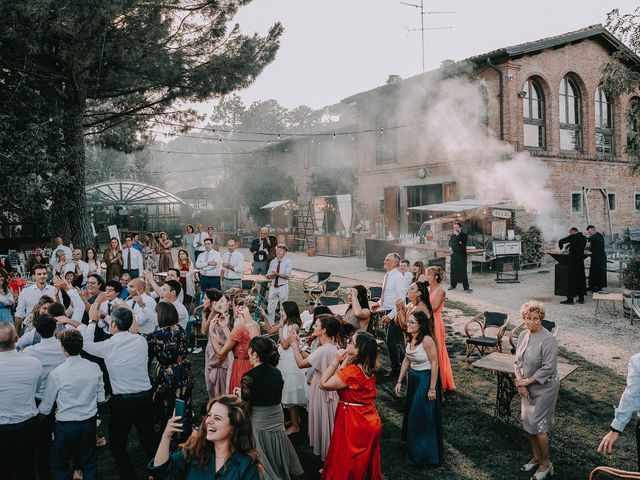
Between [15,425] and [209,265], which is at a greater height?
[209,265]

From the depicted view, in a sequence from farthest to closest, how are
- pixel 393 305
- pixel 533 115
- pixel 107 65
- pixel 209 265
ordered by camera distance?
pixel 533 115 → pixel 107 65 → pixel 209 265 → pixel 393 305

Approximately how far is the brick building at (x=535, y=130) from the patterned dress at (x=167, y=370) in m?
16.5

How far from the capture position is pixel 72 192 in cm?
1570

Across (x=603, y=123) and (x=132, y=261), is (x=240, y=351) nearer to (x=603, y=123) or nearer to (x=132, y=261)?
(x=132, y=261)

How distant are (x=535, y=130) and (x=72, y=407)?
779 inches

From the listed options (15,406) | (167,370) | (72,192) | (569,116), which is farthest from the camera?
(569,116)

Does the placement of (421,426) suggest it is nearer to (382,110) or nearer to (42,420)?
(42,420)

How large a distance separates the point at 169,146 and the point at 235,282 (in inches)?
3751

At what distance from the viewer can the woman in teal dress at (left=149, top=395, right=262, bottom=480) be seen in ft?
8.86

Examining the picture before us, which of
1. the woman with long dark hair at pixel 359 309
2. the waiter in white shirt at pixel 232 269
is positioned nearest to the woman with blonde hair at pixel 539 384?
the woman with long dark hair at pixel 359 309

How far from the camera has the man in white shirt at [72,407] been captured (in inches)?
158

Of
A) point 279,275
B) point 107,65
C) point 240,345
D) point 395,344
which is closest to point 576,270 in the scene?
point 395,344

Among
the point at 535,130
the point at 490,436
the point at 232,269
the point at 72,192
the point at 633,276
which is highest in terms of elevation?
the point at 535,130

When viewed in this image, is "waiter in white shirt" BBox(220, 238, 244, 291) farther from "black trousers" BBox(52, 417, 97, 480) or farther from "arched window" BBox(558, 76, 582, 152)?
"arched window" BBox(558, 76, 582, 152)
